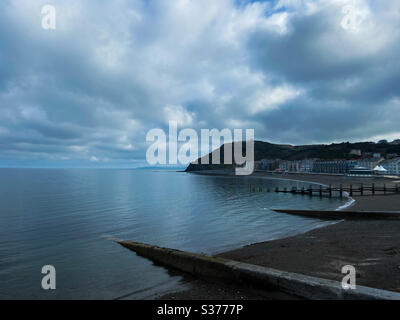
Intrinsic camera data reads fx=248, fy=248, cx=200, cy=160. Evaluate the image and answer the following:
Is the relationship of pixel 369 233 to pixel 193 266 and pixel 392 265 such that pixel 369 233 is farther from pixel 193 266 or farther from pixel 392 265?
pixel 193 266

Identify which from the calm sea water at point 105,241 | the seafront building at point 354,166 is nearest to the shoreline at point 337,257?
the calm sea water at point 105,241

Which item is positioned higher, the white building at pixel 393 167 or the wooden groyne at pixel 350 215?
the white building at pixel 393 167

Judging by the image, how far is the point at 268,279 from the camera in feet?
23.6

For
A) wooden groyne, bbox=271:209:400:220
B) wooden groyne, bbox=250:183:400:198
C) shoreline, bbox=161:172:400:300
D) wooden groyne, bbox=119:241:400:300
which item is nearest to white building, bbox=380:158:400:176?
wooden groyne, bbox=250:183:400:198

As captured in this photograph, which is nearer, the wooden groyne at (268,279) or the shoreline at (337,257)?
the wooden groyne at (268,279)

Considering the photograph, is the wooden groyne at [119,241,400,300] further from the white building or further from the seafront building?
the white building

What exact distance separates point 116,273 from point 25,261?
5926 millimetres

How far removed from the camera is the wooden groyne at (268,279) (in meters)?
5.91

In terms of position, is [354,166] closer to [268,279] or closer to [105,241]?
[105,241]

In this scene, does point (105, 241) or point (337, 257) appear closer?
point (337, 257)

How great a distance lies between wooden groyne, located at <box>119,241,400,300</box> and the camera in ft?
19.4

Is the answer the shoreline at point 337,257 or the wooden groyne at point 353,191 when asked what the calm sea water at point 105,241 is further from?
the wooden groyne at point 353,191

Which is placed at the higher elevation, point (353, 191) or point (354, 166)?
point (354, 166)

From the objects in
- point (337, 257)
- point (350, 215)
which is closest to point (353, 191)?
point (350, 215)
